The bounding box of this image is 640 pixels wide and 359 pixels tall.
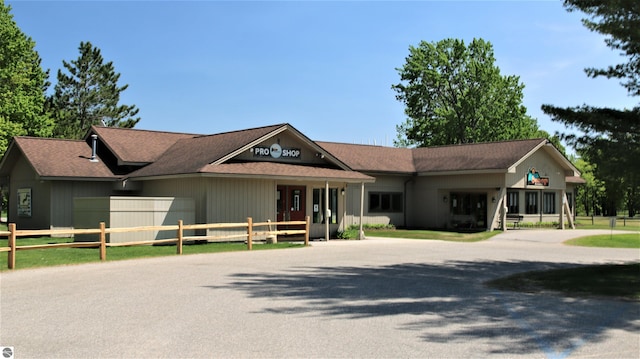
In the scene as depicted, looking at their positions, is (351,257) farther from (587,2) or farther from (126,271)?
(587,2)

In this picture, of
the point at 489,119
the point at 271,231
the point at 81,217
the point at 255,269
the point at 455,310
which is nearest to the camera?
the point at 455,310

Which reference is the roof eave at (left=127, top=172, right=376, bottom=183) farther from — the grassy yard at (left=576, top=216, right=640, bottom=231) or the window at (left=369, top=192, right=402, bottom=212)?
the grassy yard at (left=576, top=216, right=640, bottom=231)

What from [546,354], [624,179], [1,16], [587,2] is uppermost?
[1,16]

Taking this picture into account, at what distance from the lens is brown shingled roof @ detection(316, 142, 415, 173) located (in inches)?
1427

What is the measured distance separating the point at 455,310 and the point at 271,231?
1479 centimetres

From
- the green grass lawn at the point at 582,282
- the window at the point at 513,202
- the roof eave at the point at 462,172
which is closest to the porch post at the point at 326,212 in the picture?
the roof eave at the point at 462,172

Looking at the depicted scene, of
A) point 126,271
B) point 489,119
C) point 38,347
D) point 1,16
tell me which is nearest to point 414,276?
point 126,271

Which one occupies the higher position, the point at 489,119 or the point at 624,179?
the point at 489,119

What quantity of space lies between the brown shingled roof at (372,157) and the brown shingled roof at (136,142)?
30.2ft

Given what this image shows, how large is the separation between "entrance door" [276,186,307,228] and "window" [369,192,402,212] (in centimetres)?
931

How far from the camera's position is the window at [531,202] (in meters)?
38.8

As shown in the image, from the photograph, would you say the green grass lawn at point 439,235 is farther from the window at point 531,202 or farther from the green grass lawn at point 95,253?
the green grass lawn at point 95,253

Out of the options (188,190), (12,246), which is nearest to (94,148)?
(188,190)

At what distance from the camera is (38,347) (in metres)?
7.80
